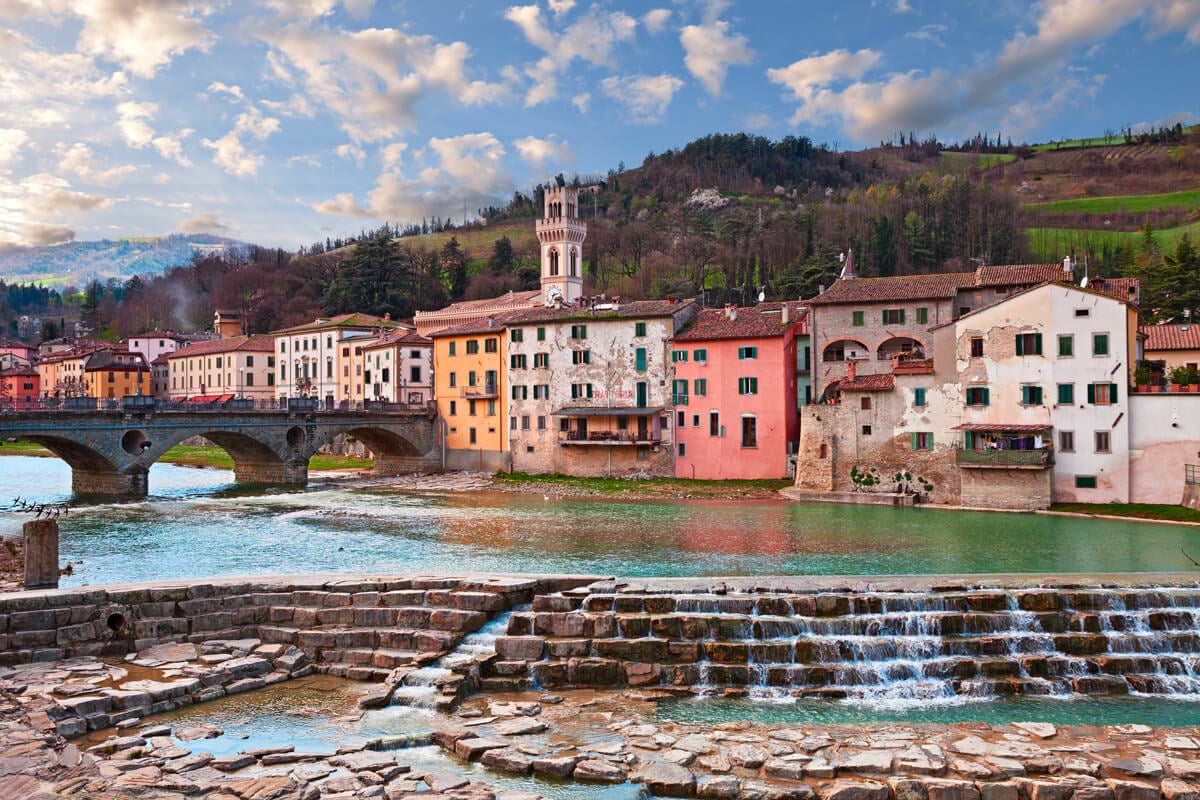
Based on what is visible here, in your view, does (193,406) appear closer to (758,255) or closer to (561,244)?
(561,244)

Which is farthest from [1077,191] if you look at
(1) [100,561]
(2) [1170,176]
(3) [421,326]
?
(1) [100,561]

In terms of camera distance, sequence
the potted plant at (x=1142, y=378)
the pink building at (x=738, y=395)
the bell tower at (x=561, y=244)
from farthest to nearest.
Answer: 1. the bell tower at (x=561, y=244)
2. the pink building at (x=738, y=395)
3. the potted plant at (x=1142, y=378)

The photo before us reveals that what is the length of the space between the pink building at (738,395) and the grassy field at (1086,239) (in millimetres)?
85666

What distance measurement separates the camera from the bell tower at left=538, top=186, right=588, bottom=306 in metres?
115

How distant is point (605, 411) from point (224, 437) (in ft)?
91.4

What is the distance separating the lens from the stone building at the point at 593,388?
64.6 m

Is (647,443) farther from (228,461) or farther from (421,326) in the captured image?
(421,326)

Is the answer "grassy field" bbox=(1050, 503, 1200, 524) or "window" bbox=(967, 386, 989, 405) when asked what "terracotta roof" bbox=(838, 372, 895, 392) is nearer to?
"window" bbox=(967, 386, 989, 405)

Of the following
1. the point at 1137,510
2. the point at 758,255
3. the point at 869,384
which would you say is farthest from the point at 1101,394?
the point at 758,255

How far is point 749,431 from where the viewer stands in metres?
61.1

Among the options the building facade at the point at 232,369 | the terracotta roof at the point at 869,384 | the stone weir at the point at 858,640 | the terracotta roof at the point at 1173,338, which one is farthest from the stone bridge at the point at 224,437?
the terracotta roof at the point at 1173,338

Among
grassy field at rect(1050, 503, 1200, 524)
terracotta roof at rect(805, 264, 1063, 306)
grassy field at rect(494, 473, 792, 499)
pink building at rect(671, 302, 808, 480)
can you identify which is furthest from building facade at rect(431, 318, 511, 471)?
grassy field at rect(1050, 503, 1200, 524)

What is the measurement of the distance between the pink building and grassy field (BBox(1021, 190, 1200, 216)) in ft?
434

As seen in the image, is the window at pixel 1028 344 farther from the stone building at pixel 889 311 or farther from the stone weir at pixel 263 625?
the stone weir at pixel 263 625
